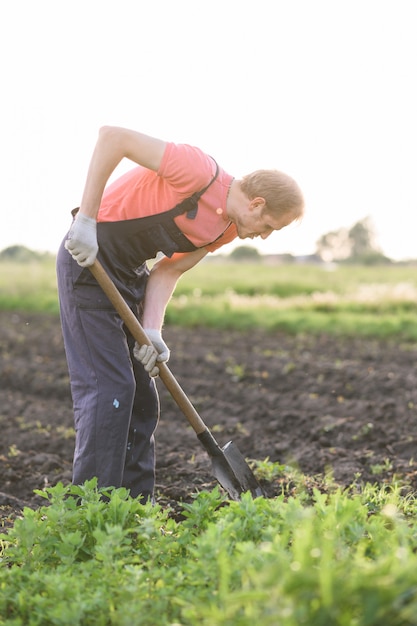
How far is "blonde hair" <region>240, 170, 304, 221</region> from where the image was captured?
3.31 m

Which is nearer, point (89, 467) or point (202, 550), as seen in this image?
point (202, 550)

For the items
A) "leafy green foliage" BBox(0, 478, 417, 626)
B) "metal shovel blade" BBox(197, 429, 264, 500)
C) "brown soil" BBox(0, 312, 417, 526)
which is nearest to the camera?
"leafy green foliage" BBox(0, 478, 417, 626)

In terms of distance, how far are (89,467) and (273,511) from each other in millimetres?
1051

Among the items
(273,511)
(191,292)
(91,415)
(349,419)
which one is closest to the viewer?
(273,511)

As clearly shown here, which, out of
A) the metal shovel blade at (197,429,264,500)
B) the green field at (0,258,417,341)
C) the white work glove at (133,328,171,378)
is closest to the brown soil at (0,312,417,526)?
the metal shovel blade at (197,429,264,500)

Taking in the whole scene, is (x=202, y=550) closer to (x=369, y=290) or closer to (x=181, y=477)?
(x=181, y=477)

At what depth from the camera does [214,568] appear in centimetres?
216

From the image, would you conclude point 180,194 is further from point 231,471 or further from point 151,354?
point 231,471

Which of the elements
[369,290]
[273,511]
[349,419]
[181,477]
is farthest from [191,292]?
[273,511]

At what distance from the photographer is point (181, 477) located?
455 cm

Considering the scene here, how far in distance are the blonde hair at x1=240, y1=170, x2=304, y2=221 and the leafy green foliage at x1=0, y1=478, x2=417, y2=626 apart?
1.24 metres

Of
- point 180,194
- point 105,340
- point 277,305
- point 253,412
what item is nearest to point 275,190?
point 180,194

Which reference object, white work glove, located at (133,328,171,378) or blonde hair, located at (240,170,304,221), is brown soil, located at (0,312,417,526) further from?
blonde hair, located at (240,170,304,221)

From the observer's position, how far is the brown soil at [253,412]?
180 inches
